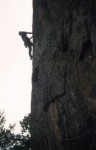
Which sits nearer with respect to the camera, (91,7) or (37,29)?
(91,7)

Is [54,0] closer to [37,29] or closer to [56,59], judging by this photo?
[37,29]

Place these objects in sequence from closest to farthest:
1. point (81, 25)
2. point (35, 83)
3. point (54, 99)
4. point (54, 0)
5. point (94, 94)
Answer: point (94, 94), point (81, 25), point (54, 99), point (54, 0), point (35, 83)

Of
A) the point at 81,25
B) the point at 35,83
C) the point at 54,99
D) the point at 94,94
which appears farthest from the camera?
Result: the point at 35,83

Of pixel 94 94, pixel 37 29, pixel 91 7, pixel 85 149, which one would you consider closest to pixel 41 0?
pixel 37 29

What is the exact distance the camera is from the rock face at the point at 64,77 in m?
8.64

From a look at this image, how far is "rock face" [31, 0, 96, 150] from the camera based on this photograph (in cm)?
864

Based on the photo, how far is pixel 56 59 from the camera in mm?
10773

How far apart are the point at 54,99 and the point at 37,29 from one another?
4.35 metres

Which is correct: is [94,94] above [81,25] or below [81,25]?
below

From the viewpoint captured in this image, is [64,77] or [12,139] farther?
[12,139]

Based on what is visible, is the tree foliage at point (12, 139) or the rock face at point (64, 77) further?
the tree foliage at point (12, 139)

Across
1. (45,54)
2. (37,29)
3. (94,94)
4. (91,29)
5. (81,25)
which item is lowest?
(94,94)

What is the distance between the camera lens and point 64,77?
397 inches

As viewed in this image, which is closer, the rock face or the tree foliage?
the rock face
